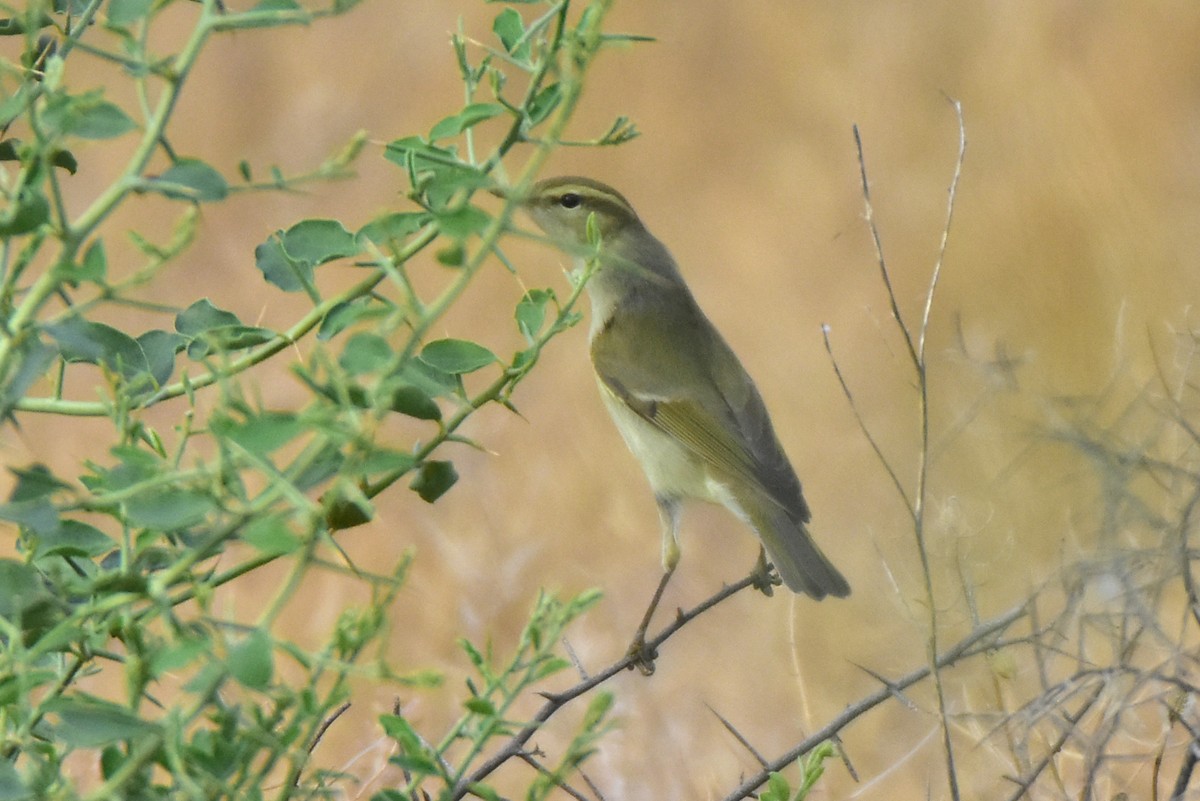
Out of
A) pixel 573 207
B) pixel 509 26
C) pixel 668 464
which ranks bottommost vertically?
pixel 509 26

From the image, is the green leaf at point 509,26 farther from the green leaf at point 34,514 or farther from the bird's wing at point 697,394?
the bird's wing at point 697,394

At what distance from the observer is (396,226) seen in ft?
1.55

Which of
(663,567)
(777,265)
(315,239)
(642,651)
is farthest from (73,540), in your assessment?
(777,265)

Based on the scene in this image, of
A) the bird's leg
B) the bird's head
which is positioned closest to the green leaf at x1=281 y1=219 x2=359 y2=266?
the bird's leg

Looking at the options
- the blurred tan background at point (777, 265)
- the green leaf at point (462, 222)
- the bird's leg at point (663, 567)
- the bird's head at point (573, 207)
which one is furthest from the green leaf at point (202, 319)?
the blurred tan background at point (777, 265)

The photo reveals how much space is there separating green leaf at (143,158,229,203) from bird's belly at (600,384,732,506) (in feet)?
3.58

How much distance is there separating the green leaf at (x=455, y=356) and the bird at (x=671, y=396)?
0.87 metres

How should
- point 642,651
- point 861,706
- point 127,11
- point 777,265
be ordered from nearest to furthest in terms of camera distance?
point 127,11, point 861,706, point 642,651, point 777,265

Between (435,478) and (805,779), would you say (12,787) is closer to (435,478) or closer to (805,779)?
(435,478)

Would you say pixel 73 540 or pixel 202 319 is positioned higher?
pixel 202 319

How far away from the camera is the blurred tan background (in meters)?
1.79

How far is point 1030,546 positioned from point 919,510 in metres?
0.95

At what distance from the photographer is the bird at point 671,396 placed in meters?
1.45

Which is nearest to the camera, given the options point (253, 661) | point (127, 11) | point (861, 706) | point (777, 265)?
point (253, 661)
